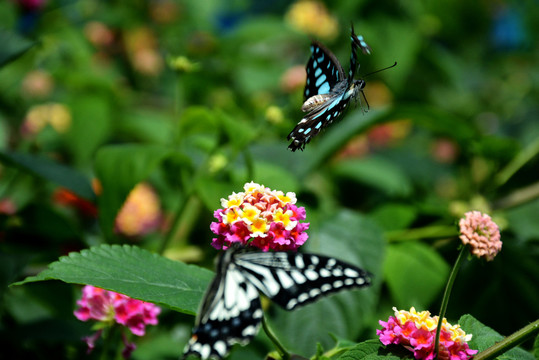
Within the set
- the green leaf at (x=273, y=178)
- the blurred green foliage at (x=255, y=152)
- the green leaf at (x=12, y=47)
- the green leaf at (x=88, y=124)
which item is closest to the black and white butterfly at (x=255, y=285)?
the blurred green foliage at (x=255, y=152)

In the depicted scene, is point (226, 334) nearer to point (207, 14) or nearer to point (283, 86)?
point (283, 86)

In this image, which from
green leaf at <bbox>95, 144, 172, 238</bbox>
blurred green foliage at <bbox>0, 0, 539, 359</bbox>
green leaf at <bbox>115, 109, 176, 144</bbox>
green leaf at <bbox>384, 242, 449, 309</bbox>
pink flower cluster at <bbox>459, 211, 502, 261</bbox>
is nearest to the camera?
pink flower cluster at <bbox>459, 211, 502, 261</bbox>

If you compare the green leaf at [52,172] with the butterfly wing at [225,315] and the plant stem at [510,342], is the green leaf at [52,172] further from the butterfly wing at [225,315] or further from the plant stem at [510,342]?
the plant stem at [510,342]

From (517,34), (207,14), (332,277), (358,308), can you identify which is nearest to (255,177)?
(358,308)

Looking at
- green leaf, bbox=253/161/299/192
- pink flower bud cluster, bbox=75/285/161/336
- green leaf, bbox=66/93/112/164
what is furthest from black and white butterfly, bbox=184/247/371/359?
green leaf, bbox=66/93/112/164

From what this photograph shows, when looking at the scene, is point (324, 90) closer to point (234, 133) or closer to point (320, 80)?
point (320, 80)

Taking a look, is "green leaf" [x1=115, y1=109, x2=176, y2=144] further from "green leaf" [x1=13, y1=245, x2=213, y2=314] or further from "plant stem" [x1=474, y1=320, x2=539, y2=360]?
"plant stem" [x1=474, y1=320, x2=539, y2=360]

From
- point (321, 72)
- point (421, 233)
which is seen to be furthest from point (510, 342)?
point (421, 233)

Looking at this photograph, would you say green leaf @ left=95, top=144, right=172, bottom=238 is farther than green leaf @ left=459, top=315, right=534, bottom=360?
Yes
